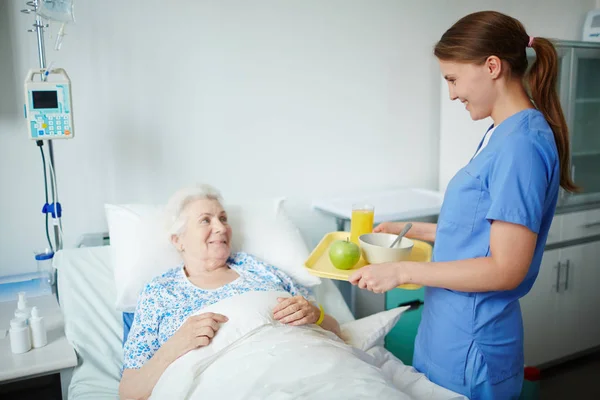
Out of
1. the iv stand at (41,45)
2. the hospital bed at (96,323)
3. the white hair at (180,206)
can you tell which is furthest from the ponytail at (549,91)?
the iv stand at (41,45)

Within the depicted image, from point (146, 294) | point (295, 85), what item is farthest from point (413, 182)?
point (146, 294)

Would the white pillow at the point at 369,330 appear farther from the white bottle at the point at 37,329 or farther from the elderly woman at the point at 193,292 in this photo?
the white bottle at the point at 37,329

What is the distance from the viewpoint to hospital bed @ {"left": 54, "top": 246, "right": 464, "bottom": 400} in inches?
62.7

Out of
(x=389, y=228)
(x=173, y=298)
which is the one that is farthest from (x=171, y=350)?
(x=389, y=228)

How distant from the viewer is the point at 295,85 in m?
2.51

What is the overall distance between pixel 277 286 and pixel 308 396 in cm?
63

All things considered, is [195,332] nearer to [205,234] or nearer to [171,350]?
[171,350]

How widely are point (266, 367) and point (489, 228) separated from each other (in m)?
0.64

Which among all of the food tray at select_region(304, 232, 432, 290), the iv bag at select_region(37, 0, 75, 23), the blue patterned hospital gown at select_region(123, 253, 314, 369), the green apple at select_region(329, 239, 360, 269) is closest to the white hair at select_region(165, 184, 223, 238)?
the blue patterned hospital gown at select_region(123, 253, 314, 369)

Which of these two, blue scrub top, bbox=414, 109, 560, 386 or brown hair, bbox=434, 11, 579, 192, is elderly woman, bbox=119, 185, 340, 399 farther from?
brown hair, bbox=434, 11, 579, 192

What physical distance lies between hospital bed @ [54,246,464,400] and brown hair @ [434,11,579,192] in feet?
2.40

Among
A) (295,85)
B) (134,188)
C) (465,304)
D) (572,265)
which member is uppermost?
(295,85)

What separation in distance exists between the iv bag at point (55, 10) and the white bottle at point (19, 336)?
3.15 feet

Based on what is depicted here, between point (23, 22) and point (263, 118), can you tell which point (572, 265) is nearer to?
point (263, 118)
